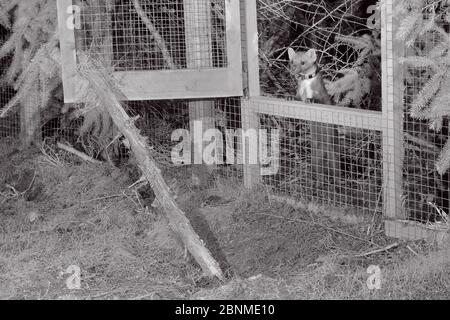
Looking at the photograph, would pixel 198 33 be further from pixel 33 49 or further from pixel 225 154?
pixel 33 49

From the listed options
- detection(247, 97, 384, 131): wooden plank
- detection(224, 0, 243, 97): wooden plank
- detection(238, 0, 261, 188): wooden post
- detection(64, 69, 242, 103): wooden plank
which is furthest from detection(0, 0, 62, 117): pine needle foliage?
detection(247, 97, 384, 131): wooden plank

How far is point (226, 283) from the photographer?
534cm

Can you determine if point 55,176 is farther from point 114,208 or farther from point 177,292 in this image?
point 177,292

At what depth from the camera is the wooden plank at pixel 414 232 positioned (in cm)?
582

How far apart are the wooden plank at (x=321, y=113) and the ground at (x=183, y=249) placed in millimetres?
669

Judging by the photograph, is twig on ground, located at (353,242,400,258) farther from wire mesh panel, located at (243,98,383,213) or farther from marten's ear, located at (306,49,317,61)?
marten's ear, located at (306,49,317,61)

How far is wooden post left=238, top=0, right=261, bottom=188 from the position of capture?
709cm

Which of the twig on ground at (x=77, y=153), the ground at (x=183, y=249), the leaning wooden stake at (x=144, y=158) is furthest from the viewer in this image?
the twig on ground at (x=77, y=153)

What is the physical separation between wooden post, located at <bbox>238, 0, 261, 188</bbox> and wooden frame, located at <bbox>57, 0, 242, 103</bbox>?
12 centimetres

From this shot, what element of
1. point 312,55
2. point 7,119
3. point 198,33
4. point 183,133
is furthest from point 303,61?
point 7,119

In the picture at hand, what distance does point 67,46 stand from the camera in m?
6.99

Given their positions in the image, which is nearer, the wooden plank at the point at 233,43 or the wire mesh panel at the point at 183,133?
the wooden plank at the point at 233,43

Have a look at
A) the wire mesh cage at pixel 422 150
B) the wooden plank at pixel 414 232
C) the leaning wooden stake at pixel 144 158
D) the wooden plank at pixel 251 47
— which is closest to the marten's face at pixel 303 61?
the wooden plank at pixel 251 47

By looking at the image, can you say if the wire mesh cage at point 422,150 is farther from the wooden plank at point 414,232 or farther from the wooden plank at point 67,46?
the wooden plank at point 67,46
